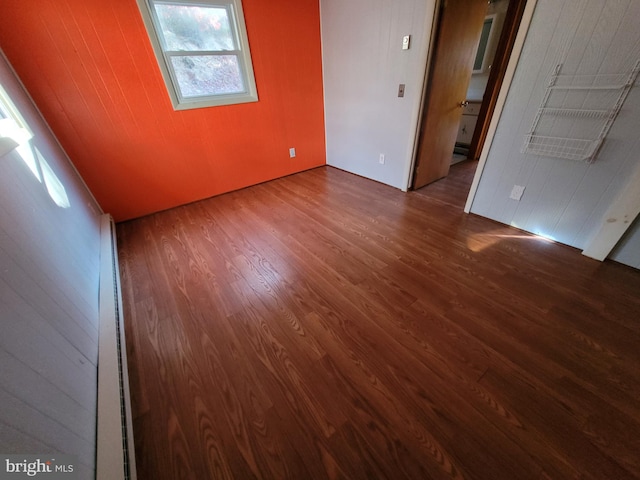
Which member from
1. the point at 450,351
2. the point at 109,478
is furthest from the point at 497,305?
the point at 109,478

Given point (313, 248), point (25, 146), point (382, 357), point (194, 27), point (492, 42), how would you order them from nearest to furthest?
point (382, 357) → point (25, 146) → point (313, 248) → point (194, 27) → point (492, 42)

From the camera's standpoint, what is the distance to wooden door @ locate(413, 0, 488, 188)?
2.18m

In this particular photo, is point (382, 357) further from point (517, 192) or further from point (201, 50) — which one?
point (201, 50)

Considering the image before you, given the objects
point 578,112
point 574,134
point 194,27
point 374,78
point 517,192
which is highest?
point 194,27

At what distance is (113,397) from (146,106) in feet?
7.82

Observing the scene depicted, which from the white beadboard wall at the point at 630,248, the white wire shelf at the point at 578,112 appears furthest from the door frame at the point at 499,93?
the white beadboard wall at the point at 630,248

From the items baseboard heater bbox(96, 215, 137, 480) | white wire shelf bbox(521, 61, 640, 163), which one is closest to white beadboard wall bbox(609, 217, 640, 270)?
white wire shelf bbox(521, 61, 640, 163)

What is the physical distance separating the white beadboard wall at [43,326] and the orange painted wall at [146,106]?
17.5 inches

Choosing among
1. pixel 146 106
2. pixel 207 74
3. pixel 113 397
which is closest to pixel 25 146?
pixel 146 106

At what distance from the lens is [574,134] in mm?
1639

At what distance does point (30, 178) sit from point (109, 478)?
145cm

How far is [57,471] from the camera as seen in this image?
635 millimetres

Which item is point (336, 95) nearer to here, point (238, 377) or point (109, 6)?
point (109, 6)

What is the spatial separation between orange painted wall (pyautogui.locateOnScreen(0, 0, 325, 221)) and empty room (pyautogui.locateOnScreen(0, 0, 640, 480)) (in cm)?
2
